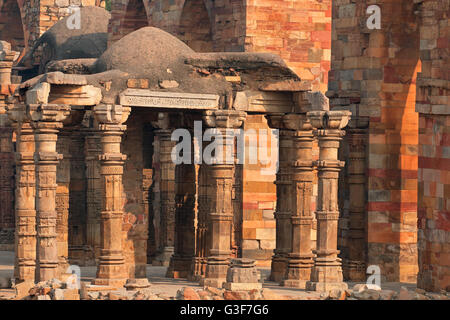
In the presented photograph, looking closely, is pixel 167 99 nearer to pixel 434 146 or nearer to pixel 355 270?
pixel 434 146

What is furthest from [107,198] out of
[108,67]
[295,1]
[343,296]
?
[295,1]

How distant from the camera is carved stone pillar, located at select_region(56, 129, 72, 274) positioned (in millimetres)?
31875

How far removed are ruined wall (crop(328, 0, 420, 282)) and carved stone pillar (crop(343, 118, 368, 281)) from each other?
0.13 metres

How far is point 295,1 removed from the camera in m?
35.0

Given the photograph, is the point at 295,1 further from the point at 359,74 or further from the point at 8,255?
the point at 8,255

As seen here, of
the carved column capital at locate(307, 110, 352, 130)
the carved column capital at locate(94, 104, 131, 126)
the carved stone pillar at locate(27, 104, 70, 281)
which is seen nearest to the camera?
the carved stone pillar at locate(27, 104, 70, 281)

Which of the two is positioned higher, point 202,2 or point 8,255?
point 202,2


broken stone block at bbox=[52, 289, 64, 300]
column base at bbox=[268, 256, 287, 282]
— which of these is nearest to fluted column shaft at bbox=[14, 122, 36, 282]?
broken stone block at bbox=[52, 289, 64, 300]

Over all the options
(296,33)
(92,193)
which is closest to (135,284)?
(92,193)

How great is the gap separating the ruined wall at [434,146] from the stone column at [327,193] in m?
1.80

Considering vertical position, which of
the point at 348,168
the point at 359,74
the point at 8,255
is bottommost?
the point at 8,255

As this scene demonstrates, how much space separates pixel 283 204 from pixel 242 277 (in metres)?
2.86

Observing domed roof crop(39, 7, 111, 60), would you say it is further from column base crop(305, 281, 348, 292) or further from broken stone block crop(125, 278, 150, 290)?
column base crop(305, 281, 348, 292)
